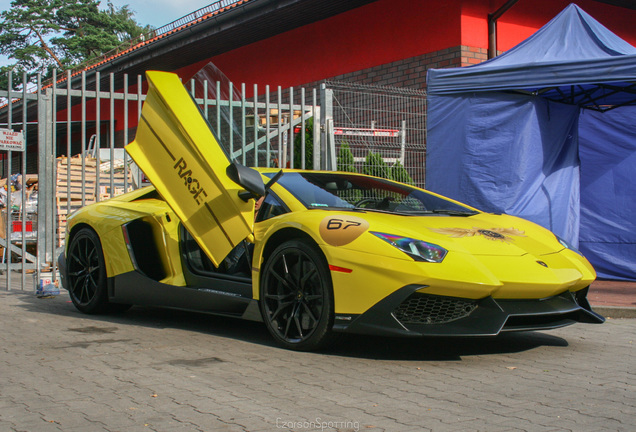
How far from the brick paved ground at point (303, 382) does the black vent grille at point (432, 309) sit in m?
0.30

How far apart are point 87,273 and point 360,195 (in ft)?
9.23

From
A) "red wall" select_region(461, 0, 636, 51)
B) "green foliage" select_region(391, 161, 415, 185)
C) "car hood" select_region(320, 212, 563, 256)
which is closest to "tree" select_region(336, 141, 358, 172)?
"green foliage" select_region(391, 161, 415, 185)

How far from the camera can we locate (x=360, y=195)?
227 inches

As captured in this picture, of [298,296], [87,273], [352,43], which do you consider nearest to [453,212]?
[298,296]

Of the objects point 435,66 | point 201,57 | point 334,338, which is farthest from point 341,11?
point 334,338

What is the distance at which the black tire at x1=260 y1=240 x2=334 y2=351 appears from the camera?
15.7 feet

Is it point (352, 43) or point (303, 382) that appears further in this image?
point (352, 43)

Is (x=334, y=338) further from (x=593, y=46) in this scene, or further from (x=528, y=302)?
(x=593, y=46)

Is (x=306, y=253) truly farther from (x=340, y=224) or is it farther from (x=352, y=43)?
(x=352, y=43)

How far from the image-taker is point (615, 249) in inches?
402

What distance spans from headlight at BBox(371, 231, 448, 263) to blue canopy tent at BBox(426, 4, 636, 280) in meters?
4.86

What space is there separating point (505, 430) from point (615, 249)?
7.74m

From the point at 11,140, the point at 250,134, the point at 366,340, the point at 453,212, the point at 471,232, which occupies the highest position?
the point at 250,134

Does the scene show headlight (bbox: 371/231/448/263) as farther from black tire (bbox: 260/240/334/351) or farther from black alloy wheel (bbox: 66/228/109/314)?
black alloy wheel (bbox: 66/228/109/314)
